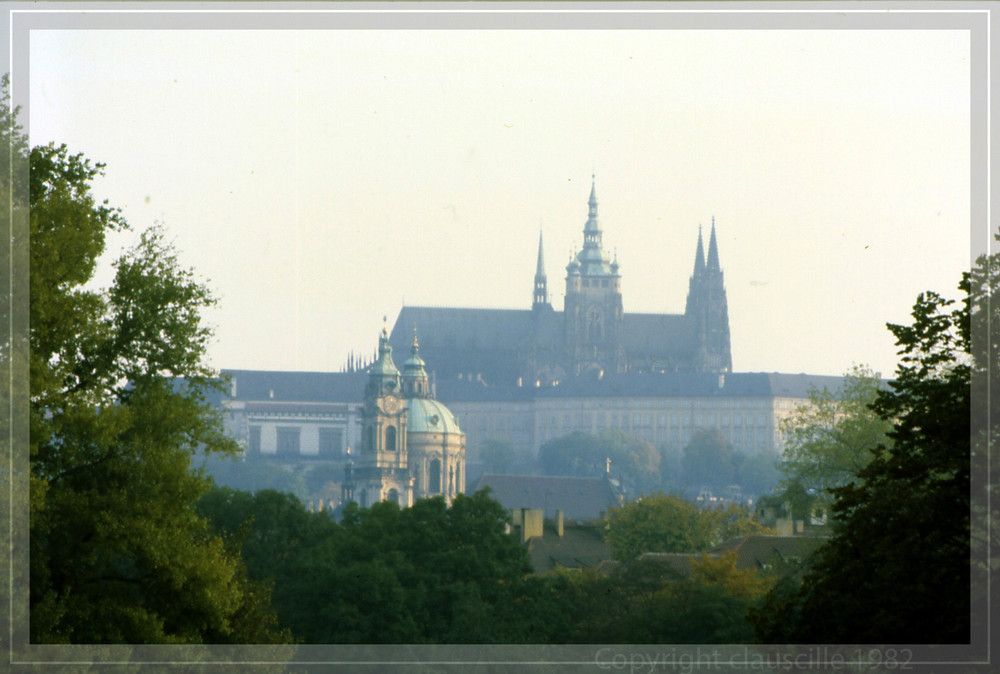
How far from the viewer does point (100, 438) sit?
19.4 meters

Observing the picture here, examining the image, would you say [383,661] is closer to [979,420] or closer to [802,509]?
[802,509]

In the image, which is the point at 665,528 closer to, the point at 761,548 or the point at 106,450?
the point at 761,548

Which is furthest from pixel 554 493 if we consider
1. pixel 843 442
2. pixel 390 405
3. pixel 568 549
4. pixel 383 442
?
pixel 843 442

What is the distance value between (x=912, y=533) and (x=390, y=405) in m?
144

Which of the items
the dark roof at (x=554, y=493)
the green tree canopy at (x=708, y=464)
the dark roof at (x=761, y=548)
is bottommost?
the dark roof at (x=761, y=548)

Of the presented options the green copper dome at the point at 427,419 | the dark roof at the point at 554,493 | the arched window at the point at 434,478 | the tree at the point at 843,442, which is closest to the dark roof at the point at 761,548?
the tree at the point at 843,442

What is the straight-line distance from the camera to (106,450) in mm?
19750

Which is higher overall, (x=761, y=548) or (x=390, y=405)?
(x=390, y=405)

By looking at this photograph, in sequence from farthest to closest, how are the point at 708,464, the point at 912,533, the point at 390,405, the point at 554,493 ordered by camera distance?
the point at 708,464
the point at 390,405
the point at 554,493
the point at 912,533

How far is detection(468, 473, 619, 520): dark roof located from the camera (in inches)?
5413

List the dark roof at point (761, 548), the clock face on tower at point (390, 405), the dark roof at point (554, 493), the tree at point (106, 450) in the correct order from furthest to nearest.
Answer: the clock face on tower at point (390, 405) → the dark roof at point (554, 493) → the dark roof at point (761, 548) → the tree at point (106, 450)

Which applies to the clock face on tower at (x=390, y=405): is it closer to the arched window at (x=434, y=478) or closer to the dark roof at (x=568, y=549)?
the arched window at (x=434, y=478)

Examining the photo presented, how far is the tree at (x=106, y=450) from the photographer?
19000 mm

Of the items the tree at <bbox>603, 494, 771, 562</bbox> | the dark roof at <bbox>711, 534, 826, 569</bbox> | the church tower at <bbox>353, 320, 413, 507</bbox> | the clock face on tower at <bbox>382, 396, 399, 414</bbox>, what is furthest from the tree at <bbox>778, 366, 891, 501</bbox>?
the clock face on tower at <bbox>382, 396, 399, 414</bbox>
